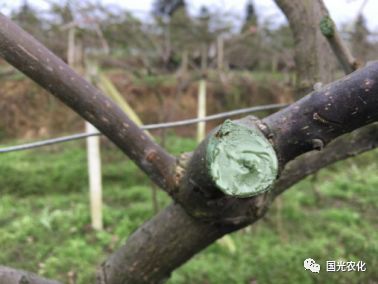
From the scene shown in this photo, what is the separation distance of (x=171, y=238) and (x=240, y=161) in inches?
18.3

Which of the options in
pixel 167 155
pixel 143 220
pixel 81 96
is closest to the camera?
pixel 81 96

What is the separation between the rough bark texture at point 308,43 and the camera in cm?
119

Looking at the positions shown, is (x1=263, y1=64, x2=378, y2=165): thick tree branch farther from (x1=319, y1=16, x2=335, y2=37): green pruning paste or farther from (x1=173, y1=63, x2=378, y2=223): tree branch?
(x1=319, y1=16, x2=335, y2=37): green pruning paste

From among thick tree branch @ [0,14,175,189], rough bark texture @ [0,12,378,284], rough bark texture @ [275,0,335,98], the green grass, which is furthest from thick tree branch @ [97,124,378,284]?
the green grass

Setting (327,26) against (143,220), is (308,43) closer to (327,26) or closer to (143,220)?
(327,26)

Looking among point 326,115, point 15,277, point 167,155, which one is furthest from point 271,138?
point 15,277

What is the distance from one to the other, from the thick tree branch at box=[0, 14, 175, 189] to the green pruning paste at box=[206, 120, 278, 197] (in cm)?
30

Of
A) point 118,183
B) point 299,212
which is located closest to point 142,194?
point 118,183

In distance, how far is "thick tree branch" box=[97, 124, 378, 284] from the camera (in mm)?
959

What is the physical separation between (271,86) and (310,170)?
25.1 feet

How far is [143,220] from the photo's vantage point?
12.5 feet

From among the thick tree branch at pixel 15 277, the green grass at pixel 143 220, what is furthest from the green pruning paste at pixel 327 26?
the green grass at pixel 143 220

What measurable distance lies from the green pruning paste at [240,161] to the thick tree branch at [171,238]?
0.97ft

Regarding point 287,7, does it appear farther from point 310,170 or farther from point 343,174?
point 343,174
